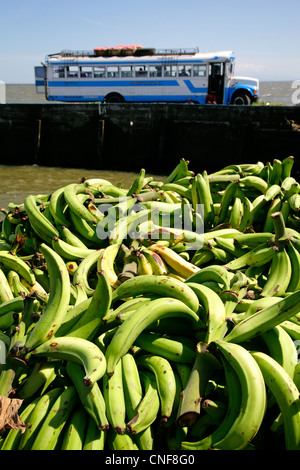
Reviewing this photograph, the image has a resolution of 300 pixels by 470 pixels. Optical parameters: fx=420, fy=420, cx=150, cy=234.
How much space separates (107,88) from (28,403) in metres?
25.1

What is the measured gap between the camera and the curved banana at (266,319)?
6.02 feet

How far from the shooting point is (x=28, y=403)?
1905 millimetres

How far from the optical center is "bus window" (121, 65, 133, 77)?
24594mm

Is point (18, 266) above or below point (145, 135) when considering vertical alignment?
below

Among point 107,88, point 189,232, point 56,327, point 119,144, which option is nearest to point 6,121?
point 119,144

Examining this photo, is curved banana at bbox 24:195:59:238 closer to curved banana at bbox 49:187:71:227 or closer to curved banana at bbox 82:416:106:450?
curved banana at bbox 49:187:71:227

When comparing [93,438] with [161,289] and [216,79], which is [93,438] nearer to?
[161,289]

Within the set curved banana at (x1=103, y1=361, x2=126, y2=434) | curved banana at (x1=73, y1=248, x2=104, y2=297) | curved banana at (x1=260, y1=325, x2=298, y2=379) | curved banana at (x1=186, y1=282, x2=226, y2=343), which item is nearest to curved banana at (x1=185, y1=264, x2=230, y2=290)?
curved banana at (x1=186, y1=282, x2=226, y2=343)

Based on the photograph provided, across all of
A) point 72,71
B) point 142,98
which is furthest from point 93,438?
point 72,71

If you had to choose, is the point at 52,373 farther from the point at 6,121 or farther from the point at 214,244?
the point at 6,121

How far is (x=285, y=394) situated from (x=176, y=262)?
1406 mm

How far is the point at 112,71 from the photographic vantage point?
24797 mm

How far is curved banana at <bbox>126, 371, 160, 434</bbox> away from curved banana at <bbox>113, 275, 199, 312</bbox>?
42 centimetres

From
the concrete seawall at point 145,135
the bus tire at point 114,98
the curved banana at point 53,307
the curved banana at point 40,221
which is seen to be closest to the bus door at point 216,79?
the bus tire at point 114,98
